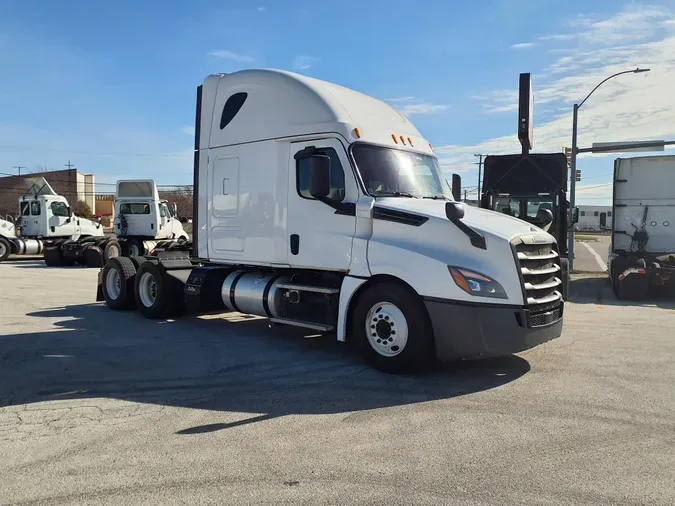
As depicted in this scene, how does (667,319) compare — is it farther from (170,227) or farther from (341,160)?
(170,227)

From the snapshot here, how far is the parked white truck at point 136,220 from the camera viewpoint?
2406 centimetres

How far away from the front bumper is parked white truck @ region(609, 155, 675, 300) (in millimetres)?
10258

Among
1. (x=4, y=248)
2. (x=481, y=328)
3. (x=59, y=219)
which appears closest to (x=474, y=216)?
(x=481, y=328)

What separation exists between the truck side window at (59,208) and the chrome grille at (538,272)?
24288mm

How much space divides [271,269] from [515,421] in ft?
14.3

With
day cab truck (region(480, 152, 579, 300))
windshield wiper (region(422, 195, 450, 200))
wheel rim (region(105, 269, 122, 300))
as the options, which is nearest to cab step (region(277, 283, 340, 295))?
windshield wiper (region(422, 195, 450, 200))

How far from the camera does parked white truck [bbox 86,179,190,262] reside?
24062 mm

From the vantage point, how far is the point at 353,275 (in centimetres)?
677

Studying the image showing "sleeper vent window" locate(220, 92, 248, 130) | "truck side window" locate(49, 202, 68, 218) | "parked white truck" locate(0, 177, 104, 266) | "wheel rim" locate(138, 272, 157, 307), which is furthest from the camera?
"truck side window" locate(49, 202, 68, 218)

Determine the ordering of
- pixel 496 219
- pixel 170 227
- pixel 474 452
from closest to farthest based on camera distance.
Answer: pixel 474 452
pixel 496 219
pixel 170 227

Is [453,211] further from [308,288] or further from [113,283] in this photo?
[113,283]

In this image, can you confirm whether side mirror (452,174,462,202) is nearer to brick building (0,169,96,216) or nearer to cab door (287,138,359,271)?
cab door (287,138,359,271)

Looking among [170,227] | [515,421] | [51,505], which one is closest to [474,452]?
[515,421]

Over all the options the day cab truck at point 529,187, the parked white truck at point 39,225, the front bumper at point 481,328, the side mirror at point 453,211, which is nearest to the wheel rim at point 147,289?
the front bumper at point 481,328
